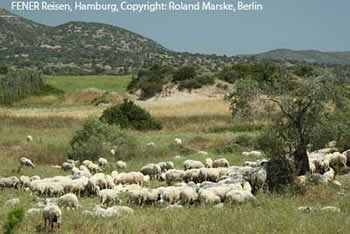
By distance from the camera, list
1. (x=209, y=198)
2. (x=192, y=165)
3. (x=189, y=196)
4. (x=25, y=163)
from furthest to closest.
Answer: (x=25, y=163)
(x=192, y=165)
(x=189, y=196)
(x=209, y=198)

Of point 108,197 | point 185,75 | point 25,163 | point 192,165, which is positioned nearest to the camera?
point 108,197

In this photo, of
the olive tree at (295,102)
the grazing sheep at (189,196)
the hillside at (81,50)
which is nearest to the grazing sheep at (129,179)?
the olive tree at (295,102)

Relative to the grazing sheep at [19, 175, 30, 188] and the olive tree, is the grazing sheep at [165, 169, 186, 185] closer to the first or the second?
the olive tree

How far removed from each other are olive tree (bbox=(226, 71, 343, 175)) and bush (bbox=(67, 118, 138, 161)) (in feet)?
32.7

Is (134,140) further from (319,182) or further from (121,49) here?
(121,49)

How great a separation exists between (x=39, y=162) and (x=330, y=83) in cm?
1448

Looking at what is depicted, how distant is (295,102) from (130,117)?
20.6 meters

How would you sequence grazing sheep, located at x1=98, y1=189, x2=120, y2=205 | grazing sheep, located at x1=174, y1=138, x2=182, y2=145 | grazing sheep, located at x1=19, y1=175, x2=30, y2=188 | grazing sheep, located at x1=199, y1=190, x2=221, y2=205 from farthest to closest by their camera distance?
grazing sheep, located at x1=174, y1=138, x2=182, y2=145 < grazing sheep, located at x1=19, y1=175, x2=30, y2=188 < grazing sheep, located at x1=98, y1=189, x2=120, y2=205 < grazing sheep, located at x1=199, y1=190, x2=221, y2=205

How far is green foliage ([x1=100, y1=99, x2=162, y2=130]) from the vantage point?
3625 centimetres

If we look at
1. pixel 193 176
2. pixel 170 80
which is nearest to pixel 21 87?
pixel 170 80

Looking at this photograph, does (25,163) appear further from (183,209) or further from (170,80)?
(170,80)

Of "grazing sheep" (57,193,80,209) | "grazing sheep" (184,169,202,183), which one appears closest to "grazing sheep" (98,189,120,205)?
"grazing sheep" (57,193,80,209)

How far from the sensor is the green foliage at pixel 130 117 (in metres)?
36.2

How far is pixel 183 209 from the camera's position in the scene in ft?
43.1
